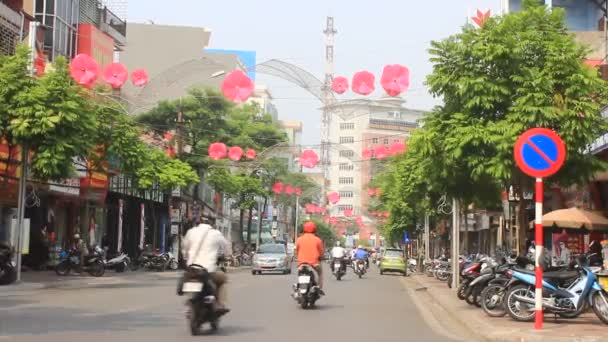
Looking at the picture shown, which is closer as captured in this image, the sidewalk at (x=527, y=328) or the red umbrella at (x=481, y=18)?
the sidewalk at (x=527, y=328)

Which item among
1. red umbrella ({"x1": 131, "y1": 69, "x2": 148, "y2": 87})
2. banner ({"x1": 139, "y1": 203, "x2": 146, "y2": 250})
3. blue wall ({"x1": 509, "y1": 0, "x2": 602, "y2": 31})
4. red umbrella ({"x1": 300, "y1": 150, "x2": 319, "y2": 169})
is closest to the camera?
red umbrella ({"x1": 131, "y1": 69, "x2": 148, "y2": 87})

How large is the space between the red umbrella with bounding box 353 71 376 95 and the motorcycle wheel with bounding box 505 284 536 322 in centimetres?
824

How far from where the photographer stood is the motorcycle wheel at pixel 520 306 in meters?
14.8

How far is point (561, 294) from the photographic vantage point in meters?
14.5

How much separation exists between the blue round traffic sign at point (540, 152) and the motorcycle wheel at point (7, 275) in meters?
17.0

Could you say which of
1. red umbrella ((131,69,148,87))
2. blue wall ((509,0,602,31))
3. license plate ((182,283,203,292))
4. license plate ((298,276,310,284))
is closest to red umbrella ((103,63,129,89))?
red umbrella ((131,69,148,87))

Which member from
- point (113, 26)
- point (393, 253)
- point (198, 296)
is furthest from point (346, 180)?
point (198, 296)

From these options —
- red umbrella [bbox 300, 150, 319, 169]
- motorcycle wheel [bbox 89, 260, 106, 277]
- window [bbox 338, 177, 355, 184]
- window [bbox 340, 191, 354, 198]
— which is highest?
window [bbox 338, 177, 355, 184]

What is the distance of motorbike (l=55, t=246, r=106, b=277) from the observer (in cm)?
3147

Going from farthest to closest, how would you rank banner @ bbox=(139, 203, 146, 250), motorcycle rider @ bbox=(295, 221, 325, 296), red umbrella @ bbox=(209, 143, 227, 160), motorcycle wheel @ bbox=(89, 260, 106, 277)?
banner @ bbox=(139, 203, 146, 250) → red umbrella @ bbox=(209, 143, 227, 160) → motorcycle wheel @ bbox=(89, 260, 106, 277) → motorcycle rider @ bbox=(295, 221, 325, 296)

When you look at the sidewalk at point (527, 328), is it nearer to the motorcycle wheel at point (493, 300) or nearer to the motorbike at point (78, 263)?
the motorcycle wheel at point (493, 300)

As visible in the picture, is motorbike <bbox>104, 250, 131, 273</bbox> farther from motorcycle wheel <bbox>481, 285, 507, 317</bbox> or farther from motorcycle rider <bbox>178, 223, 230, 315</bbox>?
motorcycle rider <bbox>178, 223, 230, 315</bbox>

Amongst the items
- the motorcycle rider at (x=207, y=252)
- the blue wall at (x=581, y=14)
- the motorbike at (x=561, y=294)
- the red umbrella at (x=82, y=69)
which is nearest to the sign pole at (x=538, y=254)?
the motorbike at (x=561, y=294)

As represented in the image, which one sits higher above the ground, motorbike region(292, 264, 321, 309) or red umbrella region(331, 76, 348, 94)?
red umbrella region(331, 76, 348, 94)
